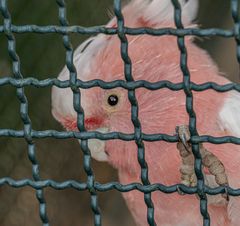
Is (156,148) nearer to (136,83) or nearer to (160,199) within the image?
(160,199)

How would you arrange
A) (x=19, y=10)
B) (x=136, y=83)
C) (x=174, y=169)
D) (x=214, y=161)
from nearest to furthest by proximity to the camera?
(x=136, y=83), (x=214, y=161), (x=174, y=169), (x=19, y=10)

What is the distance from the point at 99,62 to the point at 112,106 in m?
0.12

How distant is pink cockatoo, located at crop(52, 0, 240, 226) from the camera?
5.16 ft

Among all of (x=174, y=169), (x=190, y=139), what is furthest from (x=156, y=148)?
(x=190, y=139)

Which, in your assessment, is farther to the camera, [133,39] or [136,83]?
[133,39]

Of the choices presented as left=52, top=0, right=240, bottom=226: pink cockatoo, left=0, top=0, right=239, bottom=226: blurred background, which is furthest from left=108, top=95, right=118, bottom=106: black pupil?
left=0, top=0, right=239, bottom=226: blurred background

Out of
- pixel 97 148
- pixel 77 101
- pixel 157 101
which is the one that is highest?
pixel 77 101

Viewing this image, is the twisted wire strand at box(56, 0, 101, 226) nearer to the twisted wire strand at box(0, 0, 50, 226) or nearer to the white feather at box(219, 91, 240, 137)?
the twisted wire strand at box(0, 0, 50, 226)

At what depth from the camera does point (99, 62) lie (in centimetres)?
160

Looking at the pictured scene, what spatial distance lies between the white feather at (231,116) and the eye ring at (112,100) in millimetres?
268

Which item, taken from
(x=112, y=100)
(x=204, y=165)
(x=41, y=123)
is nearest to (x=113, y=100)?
(x=112, y=100)

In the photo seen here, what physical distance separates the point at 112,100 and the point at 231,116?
1.00ft

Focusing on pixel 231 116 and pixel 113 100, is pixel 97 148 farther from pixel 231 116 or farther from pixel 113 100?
pixel 231 116

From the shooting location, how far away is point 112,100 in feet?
5.33
